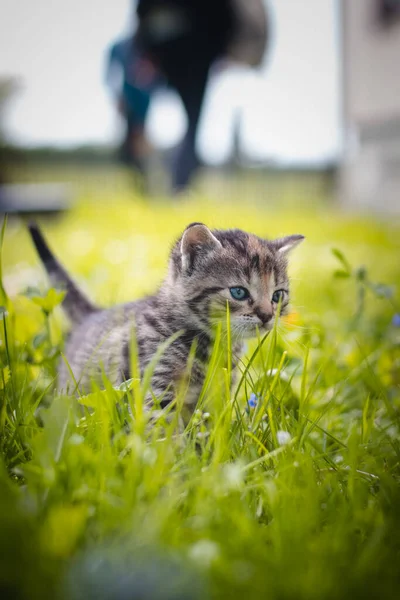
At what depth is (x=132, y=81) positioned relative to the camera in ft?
18.3

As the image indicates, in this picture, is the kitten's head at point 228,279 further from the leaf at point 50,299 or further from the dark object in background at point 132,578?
the dark object in background at point 132,578

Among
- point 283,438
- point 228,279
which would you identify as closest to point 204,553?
point 283,438

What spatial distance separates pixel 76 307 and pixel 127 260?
5.97 feet

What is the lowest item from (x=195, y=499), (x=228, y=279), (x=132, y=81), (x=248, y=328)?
(x=195, y=499)

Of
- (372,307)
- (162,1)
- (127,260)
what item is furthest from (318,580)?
(162,1)

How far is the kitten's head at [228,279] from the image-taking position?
62.6 inches

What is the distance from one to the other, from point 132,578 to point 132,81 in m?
5.51

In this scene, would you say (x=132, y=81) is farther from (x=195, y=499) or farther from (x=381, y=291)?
(x=195, y=499)

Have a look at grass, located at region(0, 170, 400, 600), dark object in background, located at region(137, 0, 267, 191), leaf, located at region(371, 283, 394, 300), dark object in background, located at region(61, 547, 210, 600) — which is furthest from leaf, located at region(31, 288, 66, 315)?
dark object in background, located at region(137, 0, 267, 191)

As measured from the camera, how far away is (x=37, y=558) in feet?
2.65

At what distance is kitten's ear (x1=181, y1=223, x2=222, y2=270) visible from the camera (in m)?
1.58

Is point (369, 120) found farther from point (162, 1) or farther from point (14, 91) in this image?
point (14, 91)

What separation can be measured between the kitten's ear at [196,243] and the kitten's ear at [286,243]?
0.25 metres

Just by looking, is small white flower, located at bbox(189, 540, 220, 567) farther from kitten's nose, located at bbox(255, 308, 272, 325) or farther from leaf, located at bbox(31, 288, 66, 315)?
leaf, located at bbox(31, 288, 66, 315)
